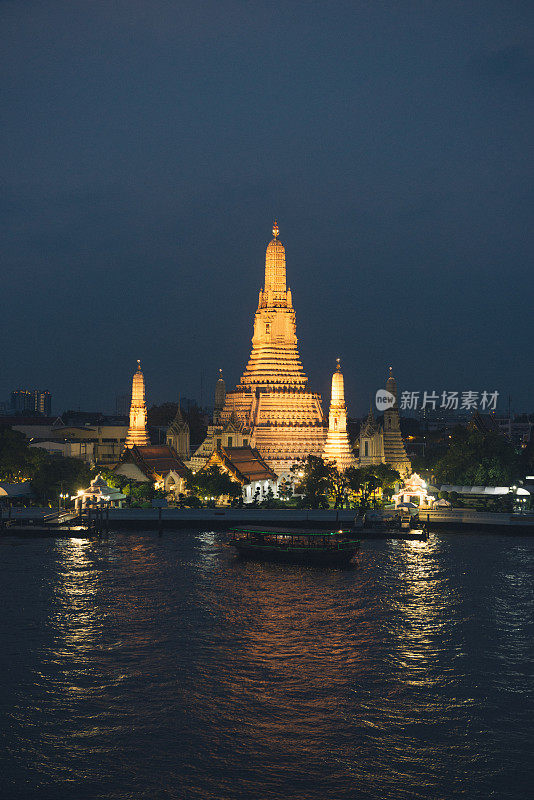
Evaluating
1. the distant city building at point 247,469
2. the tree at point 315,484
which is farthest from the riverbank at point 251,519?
the distant city building at point 247,469

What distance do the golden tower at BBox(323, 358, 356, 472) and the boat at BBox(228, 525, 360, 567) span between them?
71.0ft

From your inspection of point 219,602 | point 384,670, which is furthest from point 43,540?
point 384,670

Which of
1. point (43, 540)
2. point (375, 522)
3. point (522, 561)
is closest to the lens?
point (522, 561)

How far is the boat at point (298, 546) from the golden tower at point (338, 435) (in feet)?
71.0

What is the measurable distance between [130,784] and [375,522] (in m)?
43.0

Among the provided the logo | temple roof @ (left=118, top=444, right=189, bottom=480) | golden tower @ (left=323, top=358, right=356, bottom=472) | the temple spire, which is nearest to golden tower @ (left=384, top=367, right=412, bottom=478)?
the logo

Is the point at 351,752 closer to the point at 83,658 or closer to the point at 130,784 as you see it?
the point at 130,784

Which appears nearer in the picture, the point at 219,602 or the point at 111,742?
the point at 111,742

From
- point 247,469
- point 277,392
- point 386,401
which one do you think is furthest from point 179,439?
point 386,401

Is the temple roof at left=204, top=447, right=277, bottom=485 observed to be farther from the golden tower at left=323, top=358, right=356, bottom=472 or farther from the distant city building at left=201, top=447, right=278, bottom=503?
the golden tower at left=323, top=358, right=356, bottom=472

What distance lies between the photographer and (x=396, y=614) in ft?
138

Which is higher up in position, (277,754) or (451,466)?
(451,466)

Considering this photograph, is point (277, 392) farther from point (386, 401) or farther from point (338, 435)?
point (386, 401)

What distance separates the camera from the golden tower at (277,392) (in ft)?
283
